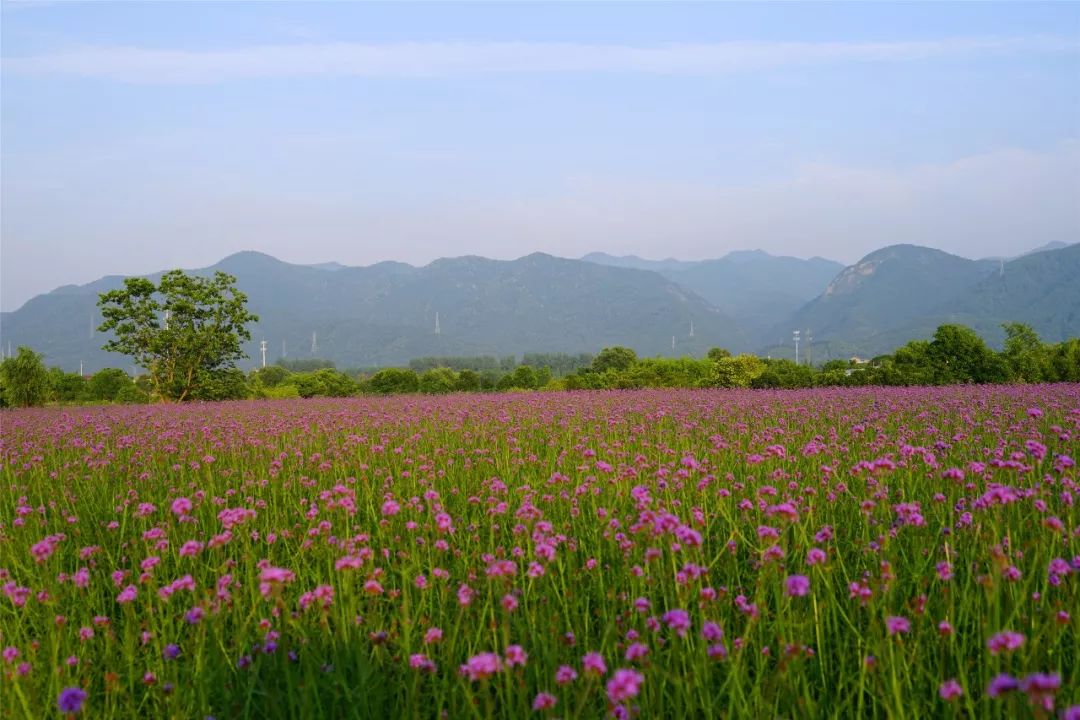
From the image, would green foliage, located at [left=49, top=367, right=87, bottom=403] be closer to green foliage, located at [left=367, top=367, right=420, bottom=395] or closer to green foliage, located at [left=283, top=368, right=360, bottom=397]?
green foliage, located at [left=283, top=368, right=360, bottom=397]

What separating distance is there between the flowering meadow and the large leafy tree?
20.4m

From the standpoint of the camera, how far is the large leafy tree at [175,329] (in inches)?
995

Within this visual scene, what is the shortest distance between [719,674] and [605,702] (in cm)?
54

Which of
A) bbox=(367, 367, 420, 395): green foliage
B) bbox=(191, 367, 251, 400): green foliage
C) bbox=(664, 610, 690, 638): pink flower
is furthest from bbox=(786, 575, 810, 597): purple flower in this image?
bbox=(191, 367, 251, 400): green foliage

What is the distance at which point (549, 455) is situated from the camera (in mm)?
6602

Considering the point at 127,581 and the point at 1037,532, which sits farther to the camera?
the point at 127,581

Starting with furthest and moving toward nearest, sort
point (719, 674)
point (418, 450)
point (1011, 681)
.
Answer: point (418, 450), point (719, 674), point (1011, 681)

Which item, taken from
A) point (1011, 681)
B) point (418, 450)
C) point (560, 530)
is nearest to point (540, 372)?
point (418, 450)

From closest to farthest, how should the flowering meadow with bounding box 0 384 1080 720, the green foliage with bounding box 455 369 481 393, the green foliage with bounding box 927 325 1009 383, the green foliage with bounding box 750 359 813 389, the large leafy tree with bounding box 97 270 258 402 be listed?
the flowering meadow with bounding box 0 384 1080 720
the green foliage with bounding box 927 325 1009 383
the green foliage with bounding box 750 359 813 389
the large leafy tree with bounding box 97 270 258 402
the green foliage with bounding box 455 369 481 393

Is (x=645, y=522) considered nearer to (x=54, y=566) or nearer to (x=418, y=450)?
(x=54, y=566)

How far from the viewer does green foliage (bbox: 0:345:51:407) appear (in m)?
23.2

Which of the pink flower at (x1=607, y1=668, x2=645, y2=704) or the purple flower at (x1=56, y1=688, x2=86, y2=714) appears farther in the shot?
the purple flower at (x1=56, y1=688, x2=86, y2=714)

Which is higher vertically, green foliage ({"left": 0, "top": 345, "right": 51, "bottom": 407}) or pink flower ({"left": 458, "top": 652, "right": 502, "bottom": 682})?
green foliage ({"left": 0, "top": 345, "right": 51, "bottom": 407})

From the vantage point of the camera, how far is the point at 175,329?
25.7m
